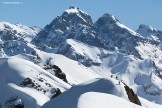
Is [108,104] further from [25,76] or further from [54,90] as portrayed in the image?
[25,76]

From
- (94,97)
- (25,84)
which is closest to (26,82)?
(25,84)

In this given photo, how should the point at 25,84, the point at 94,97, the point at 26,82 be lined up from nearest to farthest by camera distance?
the point at 94,97 < the point at 25,84 < the point at 26,82

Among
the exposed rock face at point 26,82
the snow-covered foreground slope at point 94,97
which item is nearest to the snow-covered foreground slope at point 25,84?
the exposed rock face at point 26,82

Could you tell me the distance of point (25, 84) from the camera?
82438 millimetres

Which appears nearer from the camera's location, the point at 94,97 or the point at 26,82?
the point at 94,97

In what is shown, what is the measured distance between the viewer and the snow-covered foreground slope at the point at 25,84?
248ft

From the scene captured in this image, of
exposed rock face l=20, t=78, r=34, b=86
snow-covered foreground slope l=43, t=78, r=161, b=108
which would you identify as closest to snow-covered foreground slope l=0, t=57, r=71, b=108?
exposed rock face l=20, t=78, r=34, b=86

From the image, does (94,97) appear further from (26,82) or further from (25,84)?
(26,82)

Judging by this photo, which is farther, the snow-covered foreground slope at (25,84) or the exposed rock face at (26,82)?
the exposed rock face at (26,82)

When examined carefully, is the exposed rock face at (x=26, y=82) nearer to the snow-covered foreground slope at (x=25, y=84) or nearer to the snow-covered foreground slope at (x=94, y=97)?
the snow-covered foreground slope at (x=25, y=84)

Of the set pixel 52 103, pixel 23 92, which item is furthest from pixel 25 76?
pixel 52 103

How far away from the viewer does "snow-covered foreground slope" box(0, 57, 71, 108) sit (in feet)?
248

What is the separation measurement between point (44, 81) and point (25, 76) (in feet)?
11.7

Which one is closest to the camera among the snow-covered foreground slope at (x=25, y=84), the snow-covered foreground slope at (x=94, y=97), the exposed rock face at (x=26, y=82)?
the snow-covered foreground slope at (x=94, y=97)
